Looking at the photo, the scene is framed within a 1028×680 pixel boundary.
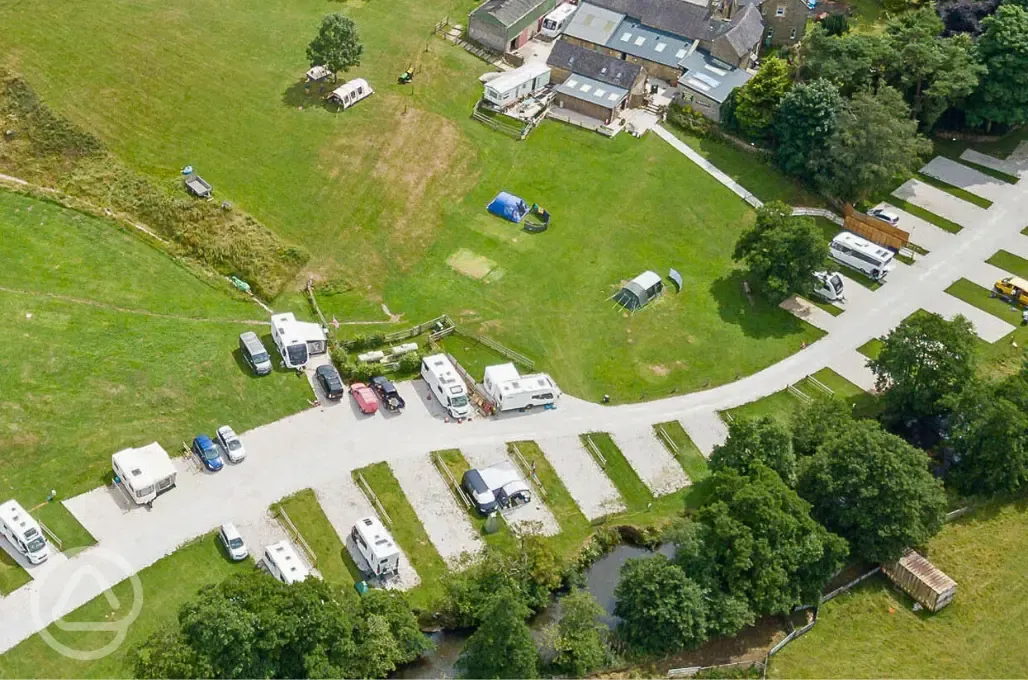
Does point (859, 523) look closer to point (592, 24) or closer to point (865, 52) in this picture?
point (865, 52)

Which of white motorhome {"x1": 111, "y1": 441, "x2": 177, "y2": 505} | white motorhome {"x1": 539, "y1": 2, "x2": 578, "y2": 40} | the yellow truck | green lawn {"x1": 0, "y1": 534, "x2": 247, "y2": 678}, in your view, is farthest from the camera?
white motorhome {"x1": 539, "y1": 2, "x2": 578, "y2": 40}

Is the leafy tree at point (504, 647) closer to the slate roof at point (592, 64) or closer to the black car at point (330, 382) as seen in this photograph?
the black car at point (330, 382)

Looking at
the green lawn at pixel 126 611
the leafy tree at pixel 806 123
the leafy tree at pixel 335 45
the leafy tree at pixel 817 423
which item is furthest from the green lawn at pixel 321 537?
the leafy tree at pixel 806 123

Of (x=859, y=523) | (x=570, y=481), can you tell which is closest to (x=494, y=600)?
(x=570, y=481)

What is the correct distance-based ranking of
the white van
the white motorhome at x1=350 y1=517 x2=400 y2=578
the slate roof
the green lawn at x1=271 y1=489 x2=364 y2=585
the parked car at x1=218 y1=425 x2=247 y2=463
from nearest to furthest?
the white motorhome at x1=350 y1=517 x2=400 y2=578 → the green lawn at x1=271 y1=489 x2=364 y2=585 → the parked car at x1=218 y1=425 x2=247 y2=463 → the white van → the slate roof

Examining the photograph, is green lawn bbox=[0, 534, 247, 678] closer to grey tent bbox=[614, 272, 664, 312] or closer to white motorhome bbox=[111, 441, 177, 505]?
white motorhome bbox=[111, 441, 177, 505]

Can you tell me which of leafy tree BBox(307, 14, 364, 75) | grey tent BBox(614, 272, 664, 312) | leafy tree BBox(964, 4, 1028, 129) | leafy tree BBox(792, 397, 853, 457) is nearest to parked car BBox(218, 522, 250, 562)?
grey tent BBox(614, 272, 664, 312)

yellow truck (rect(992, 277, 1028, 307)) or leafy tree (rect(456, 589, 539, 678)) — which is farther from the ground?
yellow truck (rect(992, 277, 1028, 307))
